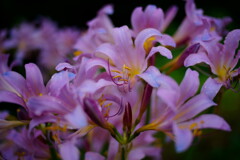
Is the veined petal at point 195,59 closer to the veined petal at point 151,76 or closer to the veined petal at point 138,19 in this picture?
the veined petal at point 151,76

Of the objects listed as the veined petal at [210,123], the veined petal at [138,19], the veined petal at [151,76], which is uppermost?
the veined petal at [138,19]

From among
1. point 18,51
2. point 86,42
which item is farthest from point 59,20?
point 86,42

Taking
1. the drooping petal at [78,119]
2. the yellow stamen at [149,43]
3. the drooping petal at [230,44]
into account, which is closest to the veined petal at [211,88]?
the drooping petal at [230,44]

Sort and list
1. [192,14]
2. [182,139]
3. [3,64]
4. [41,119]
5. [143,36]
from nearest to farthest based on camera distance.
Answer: [182,139] → [41,119] → [143,36] → [3,64] → [192,14]

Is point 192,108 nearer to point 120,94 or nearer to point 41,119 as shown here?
point 120,94

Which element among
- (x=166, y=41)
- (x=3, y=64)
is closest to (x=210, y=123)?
(x=166, y=41)

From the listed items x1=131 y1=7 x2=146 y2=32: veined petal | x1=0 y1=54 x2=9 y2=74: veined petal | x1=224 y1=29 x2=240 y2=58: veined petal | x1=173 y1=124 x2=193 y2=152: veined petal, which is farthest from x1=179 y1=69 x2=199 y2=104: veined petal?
x1=0 y1=54 x2=9 y2=74: veined petal

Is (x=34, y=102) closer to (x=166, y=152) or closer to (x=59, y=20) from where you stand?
(x=166, y=152)
